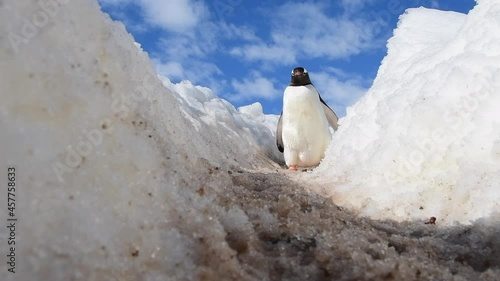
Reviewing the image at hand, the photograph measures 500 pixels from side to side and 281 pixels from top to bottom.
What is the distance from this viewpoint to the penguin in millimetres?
7379

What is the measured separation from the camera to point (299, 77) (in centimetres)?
760

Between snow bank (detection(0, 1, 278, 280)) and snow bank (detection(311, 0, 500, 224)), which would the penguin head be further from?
snow bank (detection(0, 1, 278, 280))

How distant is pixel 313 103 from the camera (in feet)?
24.3

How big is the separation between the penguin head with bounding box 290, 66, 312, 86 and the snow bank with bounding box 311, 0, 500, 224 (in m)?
2.39

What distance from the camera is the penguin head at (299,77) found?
298 inches

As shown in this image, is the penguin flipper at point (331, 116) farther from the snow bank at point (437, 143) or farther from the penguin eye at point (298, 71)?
the snow bank at point (437, 143)

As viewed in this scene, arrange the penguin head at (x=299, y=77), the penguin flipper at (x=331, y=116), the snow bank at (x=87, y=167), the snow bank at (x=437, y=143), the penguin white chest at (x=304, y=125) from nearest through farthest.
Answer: the snow bank at (x=87, y=167) → the snow bank at (x=437, y=143) → the penguin white chest at (x=304, y=125) → the penguin head at (x=299, y=77) → the penguin flipper at (x=331, y=116)

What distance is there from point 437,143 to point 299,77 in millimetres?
3964

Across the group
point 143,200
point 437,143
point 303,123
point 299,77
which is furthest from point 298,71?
point 143,200

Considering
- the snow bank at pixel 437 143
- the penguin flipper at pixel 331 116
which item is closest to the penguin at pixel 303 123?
the penguin flipper at pixel 331 116

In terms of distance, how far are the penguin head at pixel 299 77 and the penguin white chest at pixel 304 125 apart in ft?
0.41

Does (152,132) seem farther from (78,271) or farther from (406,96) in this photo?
(406,96)

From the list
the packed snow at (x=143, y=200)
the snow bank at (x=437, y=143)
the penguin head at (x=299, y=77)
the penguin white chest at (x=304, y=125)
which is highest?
the penguin head at (x=299, y=77)

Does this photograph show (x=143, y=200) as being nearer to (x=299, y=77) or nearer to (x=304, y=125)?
(x=304, y=125)
